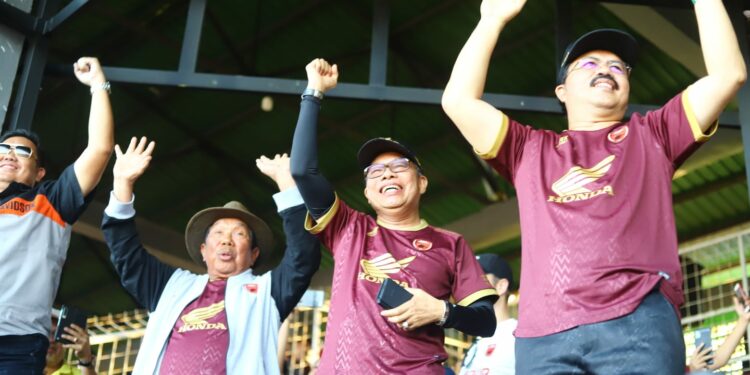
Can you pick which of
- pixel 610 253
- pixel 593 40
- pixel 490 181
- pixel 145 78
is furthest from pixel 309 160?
pixel 490 181

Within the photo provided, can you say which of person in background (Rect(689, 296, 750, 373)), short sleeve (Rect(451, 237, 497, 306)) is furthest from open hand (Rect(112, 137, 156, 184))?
person in background (Rect(689, 296, 750, 373))

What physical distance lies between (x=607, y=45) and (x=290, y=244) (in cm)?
143

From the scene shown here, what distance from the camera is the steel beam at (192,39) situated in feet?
17.1

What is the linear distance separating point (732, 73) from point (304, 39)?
7326mm

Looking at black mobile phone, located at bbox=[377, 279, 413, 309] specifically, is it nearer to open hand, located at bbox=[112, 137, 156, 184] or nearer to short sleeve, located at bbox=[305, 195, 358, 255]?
short sleeve, located at bbox=[305, 195, 358, 255]

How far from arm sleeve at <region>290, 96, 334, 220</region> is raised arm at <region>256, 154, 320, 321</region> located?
0.90 ft

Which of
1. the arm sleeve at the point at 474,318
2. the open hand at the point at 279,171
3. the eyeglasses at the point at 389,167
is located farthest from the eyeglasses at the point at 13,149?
the arm sleeve at the point at 474,318

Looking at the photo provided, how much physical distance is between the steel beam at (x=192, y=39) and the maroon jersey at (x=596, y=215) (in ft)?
10.2

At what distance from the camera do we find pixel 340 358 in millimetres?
2752

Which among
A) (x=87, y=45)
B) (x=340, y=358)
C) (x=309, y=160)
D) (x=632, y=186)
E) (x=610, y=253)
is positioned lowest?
(x=340, y=358)

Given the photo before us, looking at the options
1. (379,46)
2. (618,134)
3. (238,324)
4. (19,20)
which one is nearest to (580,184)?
(618,134)

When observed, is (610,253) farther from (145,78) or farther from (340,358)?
(145,78)

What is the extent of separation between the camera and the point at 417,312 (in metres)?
2.67

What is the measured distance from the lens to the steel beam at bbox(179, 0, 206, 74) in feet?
17.1
